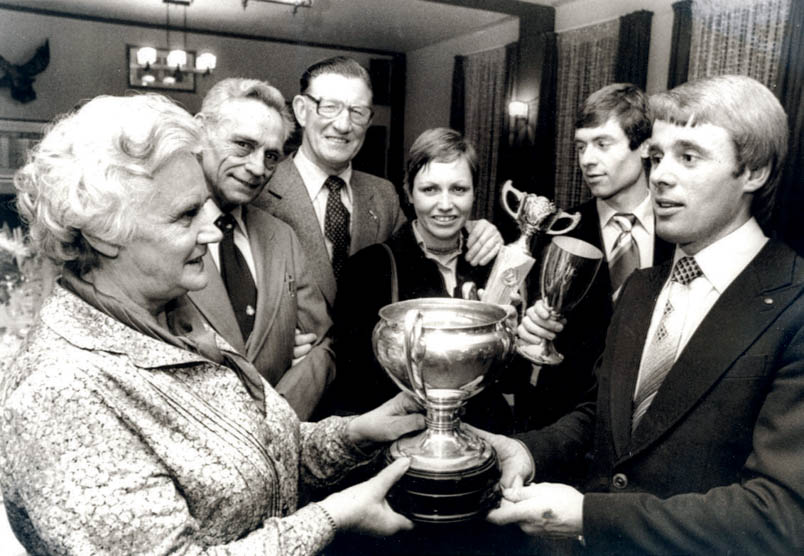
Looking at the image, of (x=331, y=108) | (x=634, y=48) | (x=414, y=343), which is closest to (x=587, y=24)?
(x=634, y=48)

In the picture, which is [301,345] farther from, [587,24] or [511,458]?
[587,24]

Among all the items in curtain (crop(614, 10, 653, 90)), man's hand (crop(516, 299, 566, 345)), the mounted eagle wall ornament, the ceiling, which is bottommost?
man's hand (crop(516, 299, 566, 345))

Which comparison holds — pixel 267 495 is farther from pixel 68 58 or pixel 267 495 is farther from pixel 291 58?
pixel 68 58

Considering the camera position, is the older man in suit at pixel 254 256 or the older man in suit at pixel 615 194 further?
the older man in suit at pixel 615 194

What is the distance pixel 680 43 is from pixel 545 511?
13.3ft

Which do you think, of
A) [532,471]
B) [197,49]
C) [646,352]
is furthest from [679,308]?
[197,49]

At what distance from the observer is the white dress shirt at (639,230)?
2.35 m

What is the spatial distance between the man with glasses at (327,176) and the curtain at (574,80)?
11.5ft

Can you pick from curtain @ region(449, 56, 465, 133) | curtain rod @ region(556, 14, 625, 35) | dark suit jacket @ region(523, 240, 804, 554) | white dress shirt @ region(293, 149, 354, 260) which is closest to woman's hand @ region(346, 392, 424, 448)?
dark suit jacket @ region(523, 240, 804, 554)

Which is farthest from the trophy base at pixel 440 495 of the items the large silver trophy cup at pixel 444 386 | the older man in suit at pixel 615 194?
the older man in suit at pixel 615 194

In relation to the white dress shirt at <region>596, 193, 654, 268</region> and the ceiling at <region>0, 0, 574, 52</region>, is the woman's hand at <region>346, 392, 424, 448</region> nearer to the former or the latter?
the white dress shirt at <region>596, 193, 654, 268</region>

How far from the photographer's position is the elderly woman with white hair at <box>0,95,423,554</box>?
3.07ft

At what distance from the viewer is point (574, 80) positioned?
5.64 m

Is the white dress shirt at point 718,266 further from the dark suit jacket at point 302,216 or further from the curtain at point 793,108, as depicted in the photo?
the curtain at point 793,108
